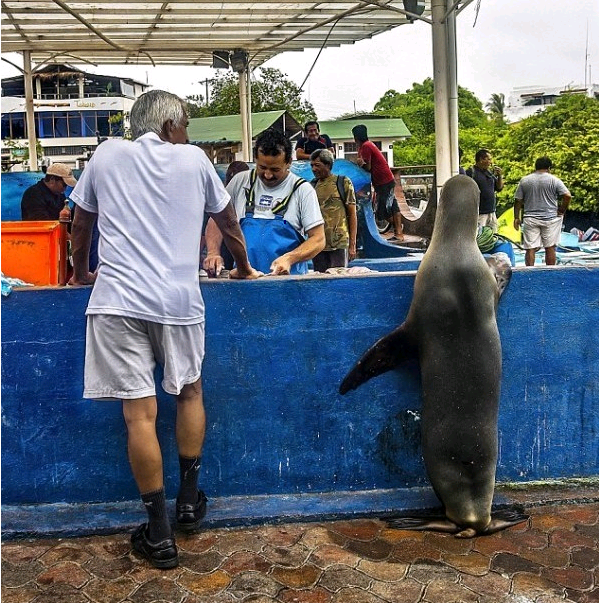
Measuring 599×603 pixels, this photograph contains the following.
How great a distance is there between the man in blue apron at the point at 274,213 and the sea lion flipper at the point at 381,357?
637 millimetres

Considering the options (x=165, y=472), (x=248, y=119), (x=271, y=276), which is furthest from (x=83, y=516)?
(x=248, y=119)

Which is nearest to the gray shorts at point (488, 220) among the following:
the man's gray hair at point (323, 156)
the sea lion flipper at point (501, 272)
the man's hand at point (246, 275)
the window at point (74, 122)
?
the man's gray hair at point (323, 156)

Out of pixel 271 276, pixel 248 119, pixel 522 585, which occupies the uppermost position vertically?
pixel 248 119

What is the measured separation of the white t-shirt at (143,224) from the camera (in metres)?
3.21

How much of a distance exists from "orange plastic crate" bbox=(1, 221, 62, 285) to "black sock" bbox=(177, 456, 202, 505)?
1.24 metres

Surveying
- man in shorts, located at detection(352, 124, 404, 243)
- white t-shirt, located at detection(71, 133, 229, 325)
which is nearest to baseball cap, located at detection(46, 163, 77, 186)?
man in shorts, located at detection(352, 124, 404, 243)

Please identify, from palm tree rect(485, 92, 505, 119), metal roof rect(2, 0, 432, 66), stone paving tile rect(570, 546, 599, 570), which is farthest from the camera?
palm tree rect(485, 92, 505, 119)

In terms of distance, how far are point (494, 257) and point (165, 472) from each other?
1.99m

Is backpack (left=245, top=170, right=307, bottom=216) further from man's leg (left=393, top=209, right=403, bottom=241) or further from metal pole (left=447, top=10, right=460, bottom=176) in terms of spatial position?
man's leg (left=393, top=209, right=403, bottom=241)

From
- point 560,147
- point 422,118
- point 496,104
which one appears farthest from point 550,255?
point 496,104

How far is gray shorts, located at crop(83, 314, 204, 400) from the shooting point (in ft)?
10.6

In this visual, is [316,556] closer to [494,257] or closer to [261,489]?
[261,489]

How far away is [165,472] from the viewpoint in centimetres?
386

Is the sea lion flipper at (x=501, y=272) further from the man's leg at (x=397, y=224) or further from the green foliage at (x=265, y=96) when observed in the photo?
the green foliage at (x=265, y=96)
